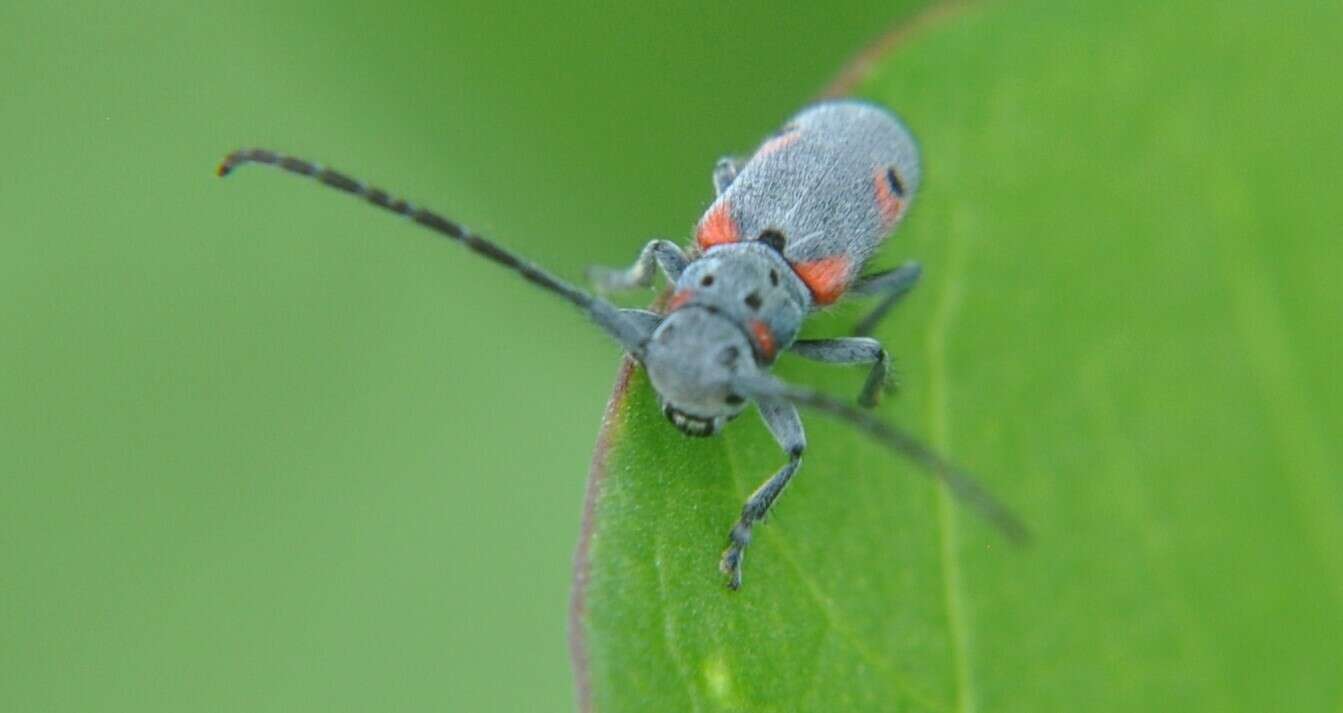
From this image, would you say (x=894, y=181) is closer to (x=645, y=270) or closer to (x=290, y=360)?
(x=645, y=270)

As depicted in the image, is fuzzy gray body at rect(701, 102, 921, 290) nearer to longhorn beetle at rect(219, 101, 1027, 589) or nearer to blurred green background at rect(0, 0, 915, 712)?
longhorn beetle at rect(219, 101, 1027, 589)

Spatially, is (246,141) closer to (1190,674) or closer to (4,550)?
(4,550)

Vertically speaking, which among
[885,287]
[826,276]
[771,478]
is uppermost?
[826,276]

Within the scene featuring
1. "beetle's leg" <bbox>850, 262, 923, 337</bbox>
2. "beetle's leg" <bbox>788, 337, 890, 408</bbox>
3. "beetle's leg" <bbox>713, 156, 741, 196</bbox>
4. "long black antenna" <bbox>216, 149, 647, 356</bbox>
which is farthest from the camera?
"beetle's leg" <bbox>713, 156, 741, 196</bbox>

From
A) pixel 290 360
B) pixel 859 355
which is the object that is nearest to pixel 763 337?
pixel 859 355

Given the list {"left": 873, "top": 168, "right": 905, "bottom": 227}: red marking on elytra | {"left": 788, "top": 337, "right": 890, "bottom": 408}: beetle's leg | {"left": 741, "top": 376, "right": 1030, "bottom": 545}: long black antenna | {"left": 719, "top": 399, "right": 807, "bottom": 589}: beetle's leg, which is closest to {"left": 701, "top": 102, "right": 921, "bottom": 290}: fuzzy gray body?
{"left": 873, "top": 168, "right": 905, "bottom": 227}: red marking on elytra

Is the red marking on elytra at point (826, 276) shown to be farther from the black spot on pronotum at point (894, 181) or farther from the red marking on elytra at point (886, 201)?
the black spot on pronotum at point (894, 181)

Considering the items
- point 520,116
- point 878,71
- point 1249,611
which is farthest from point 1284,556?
point 520,116
